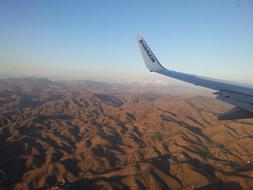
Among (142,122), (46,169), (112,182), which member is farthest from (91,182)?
(142,122)

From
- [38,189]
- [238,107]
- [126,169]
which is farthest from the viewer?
[126,169]

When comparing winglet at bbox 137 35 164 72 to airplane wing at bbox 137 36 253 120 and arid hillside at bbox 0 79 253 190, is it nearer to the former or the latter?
airplane wing at bbox 137 36 253 120

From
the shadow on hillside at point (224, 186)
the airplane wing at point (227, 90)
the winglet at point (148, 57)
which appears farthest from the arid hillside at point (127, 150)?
the airplane wing at point (227, 90)

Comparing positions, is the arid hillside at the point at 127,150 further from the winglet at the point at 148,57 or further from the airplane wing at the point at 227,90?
the airplane wing at the point at 227,90

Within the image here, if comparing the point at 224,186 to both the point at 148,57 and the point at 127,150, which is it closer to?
the point at 148,57

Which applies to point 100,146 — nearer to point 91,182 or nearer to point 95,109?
point 91,182

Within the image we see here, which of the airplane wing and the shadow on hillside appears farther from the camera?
the shadow on hillside

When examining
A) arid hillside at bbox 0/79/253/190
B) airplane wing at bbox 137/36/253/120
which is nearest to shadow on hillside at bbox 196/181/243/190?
arid hillside at bbox 0/79/253/190
